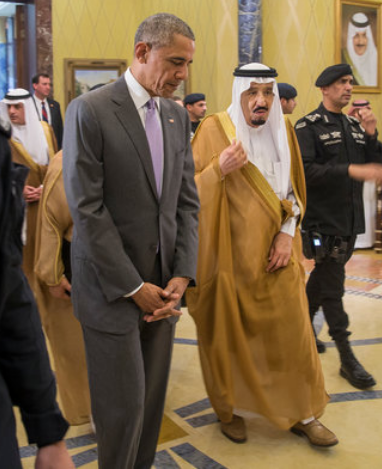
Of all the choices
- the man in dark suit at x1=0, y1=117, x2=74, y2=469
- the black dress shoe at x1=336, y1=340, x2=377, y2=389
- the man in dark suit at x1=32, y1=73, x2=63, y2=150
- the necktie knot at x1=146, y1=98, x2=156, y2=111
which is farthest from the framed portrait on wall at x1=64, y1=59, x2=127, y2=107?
the man in dark suit at x1=0, y1=117, x2=74, y2=469

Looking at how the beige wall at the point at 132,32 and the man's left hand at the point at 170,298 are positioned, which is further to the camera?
the beige wall at the point at 132,32

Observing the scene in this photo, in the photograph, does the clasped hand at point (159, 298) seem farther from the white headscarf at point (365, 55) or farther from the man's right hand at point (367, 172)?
the white headscarf at point (365, 55)

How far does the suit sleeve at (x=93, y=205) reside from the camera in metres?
1.93

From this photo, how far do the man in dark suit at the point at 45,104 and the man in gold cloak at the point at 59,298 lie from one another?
519 centimetres

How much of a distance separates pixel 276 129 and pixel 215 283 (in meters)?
0.83

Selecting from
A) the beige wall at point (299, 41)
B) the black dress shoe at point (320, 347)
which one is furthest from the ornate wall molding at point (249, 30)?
the black dress shoe at point (320, 347)

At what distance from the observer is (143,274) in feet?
6.84

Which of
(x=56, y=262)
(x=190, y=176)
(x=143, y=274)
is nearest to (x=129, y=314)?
(x=143, y=274)

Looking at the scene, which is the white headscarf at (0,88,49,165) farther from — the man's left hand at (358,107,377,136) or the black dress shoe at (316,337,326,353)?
the black dress shoe at (316,337,326,353)

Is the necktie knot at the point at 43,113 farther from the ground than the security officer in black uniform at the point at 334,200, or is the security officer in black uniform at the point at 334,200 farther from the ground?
the necktie knot at the point at 43,113

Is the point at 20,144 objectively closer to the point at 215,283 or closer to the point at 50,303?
the point at 50,303

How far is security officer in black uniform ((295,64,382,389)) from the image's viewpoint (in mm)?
3672

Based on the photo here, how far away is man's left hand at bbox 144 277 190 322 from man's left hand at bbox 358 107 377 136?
6.77ft

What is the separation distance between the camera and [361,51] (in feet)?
30.6
